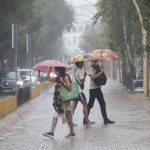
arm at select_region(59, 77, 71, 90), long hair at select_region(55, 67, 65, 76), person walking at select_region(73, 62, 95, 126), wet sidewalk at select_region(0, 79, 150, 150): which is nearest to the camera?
wet sidewalk at select_region(0, 79, 150, 150)

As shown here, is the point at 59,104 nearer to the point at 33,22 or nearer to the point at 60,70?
the point at 60,70

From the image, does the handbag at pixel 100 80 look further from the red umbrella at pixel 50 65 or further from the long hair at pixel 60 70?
the long hair at pixel 60 70

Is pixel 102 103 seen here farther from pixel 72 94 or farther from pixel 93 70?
pixel 72 94

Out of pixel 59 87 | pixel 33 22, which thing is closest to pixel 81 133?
pixel 59 87

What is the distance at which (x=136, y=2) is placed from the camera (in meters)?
30.8

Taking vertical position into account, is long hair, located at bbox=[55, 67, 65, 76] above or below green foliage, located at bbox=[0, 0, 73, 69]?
below

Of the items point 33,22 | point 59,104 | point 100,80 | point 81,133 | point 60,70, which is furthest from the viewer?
point 33,22

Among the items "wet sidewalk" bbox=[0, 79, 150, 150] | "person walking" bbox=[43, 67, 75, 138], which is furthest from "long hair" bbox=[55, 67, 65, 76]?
"wet sidewalk" bbox=[0, 79, 150, 150]

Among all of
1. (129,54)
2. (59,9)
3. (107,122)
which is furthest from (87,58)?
(59,9)

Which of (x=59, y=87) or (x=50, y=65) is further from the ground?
(x=50, y=65)

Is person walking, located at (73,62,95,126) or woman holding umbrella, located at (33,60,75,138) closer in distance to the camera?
woman holding umbrella, located at (33,60,75,138)

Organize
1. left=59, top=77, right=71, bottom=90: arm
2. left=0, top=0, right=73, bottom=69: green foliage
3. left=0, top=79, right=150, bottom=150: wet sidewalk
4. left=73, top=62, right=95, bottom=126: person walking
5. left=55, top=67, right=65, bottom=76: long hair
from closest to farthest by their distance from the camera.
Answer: left=0, top=79, right=150, bottom=150: wet sidewalk < left=59, top=77, right=71, bottom=90: arm < left=55, top=67, right=65, bottom=76: long hair < left=73, top=62, right=95, bottom=126: person walking < left=0, top=0, right=73, bottom=69: green foliage

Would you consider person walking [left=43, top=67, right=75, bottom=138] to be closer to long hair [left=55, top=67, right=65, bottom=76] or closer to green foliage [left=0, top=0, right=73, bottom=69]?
long hair [left=55, top=67, right=65, bottom=76]

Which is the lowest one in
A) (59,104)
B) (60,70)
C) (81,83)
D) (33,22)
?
(59,104)
